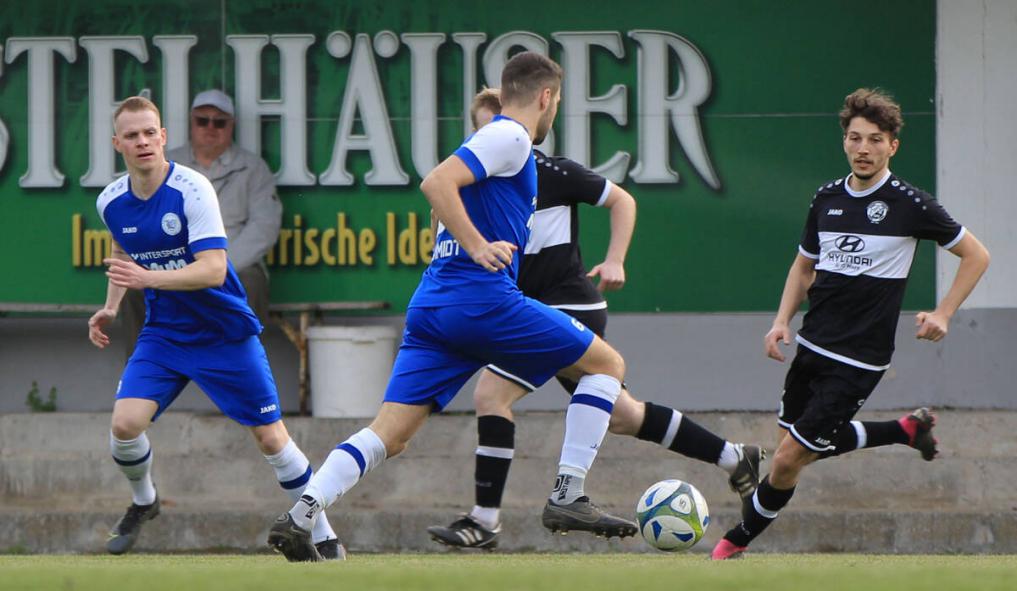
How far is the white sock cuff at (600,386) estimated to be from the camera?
7.45 meters

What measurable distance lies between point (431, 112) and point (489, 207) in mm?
4977

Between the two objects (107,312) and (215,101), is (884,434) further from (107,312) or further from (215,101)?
(215,101)

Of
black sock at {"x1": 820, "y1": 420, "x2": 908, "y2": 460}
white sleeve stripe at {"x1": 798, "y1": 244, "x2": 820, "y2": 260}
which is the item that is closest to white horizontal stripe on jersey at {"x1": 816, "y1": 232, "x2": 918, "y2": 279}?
white sleeve stripe at {"x1": 798, "y1": 244, "x2": 820, "y2": 260}

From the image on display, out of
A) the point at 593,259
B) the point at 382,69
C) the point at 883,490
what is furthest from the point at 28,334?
the point at 883,490

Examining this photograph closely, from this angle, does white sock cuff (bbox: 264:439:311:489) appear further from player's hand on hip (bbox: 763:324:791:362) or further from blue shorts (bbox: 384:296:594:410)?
player's hand on hip (bbox: 763:324:791:362)

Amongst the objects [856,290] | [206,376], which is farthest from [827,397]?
[206,376]

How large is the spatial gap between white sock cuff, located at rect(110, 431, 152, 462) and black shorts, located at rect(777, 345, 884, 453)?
9.30 ft

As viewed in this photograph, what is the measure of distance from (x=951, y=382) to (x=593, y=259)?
232 cm

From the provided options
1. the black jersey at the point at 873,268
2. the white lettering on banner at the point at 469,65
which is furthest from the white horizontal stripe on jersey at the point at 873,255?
the white lettering on banner at the point at 469,65

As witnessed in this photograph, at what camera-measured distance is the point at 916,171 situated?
11734 millimetres

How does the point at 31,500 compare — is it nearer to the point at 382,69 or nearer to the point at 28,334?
the point at 28,334

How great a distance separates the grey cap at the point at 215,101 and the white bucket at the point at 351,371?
1469mm

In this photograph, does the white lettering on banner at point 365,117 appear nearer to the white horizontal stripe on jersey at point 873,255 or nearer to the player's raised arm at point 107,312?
the player's raised arm at point 107,312

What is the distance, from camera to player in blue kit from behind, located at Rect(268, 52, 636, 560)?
695 centimetres
